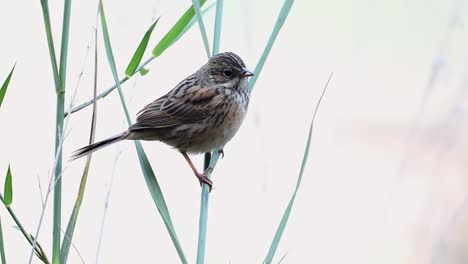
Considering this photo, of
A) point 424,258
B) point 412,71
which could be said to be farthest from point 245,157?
point 412,71

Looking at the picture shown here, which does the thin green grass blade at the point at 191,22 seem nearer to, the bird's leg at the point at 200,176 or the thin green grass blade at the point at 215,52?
the thin green grass blade at the point at 215,52

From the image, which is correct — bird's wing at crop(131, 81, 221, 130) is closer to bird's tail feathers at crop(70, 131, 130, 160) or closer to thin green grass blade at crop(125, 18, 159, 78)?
bird's tail feathers at crop(70, 131, 130, 160)

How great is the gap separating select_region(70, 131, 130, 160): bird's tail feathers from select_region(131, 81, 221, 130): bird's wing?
1.43 feet

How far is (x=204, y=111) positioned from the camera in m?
3.63

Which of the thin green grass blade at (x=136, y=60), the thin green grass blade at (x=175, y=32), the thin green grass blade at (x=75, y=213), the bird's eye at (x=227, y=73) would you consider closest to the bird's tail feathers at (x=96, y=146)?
the thin green grass blade at (x=75, y=213)

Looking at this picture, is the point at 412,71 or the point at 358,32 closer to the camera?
the point at 358,32

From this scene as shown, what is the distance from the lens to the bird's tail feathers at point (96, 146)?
105 inches

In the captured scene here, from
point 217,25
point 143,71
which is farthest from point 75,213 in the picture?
point 217,25

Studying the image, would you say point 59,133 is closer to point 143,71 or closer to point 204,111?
point 143,71

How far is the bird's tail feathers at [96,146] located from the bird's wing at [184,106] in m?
0.44

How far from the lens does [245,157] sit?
16.1 feet

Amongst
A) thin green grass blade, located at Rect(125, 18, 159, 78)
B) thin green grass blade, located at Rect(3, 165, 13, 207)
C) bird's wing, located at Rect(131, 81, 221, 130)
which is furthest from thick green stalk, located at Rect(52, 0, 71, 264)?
bird's wing, located at Rect(131, 81, 221, 130)

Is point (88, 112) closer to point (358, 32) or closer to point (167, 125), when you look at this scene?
point (167, 125)

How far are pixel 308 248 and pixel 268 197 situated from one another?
22.8 inches
